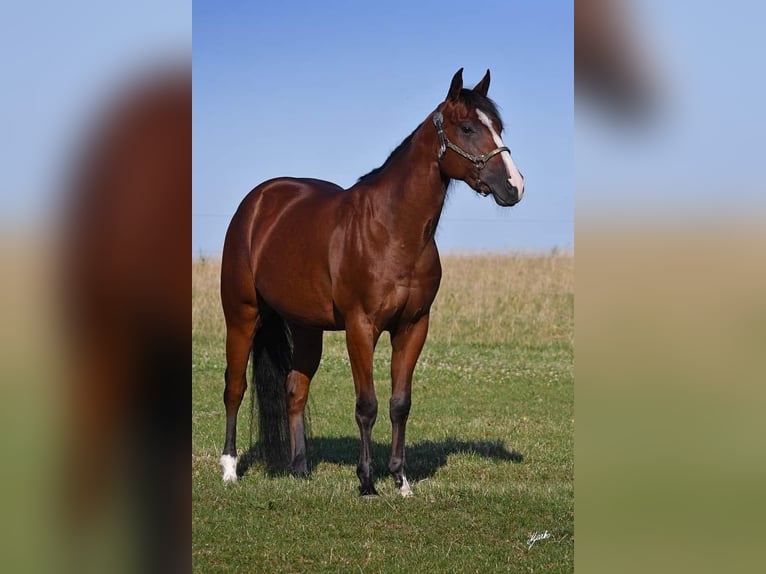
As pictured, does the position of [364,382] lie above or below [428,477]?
above

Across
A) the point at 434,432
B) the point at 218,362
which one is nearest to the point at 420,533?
the point at 434,432

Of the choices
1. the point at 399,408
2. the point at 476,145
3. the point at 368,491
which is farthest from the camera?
the point at 399,408

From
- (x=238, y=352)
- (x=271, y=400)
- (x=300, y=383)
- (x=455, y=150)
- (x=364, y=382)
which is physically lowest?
(x=271, y=400)

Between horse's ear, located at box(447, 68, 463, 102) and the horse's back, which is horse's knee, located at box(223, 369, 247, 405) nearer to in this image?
the horse's back

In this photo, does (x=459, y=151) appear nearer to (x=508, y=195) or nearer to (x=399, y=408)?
(x=508, y=195)

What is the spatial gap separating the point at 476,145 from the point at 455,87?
44 cm

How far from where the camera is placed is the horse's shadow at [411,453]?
750cm

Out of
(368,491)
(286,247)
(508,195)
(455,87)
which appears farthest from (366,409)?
(455,87)

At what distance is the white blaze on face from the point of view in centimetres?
568

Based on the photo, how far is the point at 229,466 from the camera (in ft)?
22.8

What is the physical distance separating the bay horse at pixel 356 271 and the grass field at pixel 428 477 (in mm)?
497

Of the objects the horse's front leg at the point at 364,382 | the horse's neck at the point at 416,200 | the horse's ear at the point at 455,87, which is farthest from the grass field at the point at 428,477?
the horse's ear at the point at 455,87
